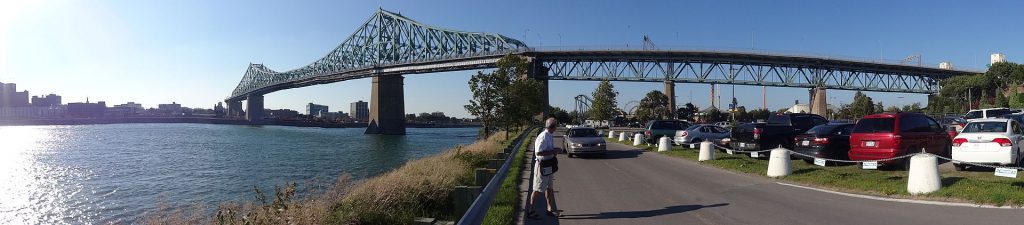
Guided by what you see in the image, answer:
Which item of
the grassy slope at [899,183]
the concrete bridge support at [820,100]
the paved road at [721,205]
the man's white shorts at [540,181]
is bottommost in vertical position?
the paved road at [721,205]

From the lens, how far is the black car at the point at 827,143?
50.0 feet

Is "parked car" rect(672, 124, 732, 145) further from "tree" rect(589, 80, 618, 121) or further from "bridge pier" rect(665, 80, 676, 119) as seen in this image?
"bridge pier" rect(665, 80, 676, 119)

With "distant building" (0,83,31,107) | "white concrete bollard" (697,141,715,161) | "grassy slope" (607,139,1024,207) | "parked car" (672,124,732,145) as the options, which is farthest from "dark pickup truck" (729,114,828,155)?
"distant building" (0,83,31,107)

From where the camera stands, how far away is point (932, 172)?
1004 cm

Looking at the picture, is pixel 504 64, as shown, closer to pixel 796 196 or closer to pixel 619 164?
pixel 619 164

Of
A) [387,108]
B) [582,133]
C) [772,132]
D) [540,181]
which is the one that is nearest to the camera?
[540,181]

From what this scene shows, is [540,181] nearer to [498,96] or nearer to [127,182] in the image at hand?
[127,182]

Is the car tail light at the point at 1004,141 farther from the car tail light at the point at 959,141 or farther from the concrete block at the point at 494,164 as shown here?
the concrete block at the point at 494,164

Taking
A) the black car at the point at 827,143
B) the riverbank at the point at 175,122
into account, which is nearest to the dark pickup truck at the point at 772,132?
the black car at the point at 827,143

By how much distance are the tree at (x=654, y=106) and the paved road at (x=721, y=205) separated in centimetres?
8053

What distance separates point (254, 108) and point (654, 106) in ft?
355

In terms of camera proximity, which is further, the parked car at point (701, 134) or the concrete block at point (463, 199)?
the parked car at point (701, 134)

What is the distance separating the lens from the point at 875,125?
13812 mm

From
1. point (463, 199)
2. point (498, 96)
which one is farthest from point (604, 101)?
point (463, 199)
